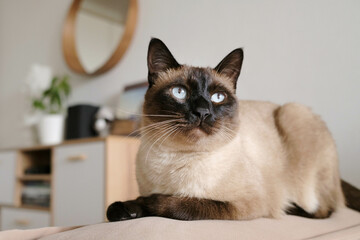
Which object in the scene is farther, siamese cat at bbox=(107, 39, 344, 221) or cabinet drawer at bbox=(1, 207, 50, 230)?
cabinet drawer at bbox=(1, 207, 50, 230)

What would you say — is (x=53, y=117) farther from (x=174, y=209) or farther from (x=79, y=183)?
(x=174, y=209)

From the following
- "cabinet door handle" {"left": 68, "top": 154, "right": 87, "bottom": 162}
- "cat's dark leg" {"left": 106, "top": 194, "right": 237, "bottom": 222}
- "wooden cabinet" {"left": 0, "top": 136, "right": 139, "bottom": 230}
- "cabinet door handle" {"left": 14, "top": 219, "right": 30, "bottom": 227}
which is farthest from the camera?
"cabinet door handle" {"left": 14, "top": 219, "right": 30, "bottom": 227}

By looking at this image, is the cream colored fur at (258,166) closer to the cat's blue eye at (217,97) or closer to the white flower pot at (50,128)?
the cat's blue eye at (217,97)

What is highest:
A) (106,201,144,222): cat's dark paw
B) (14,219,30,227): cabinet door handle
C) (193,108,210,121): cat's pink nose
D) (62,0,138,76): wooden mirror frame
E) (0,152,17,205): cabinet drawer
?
(62,0,138,76): wooden mirror frame

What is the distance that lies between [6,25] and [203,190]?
4.46 metres

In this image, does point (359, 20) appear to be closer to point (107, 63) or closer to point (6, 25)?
point (107, 63)

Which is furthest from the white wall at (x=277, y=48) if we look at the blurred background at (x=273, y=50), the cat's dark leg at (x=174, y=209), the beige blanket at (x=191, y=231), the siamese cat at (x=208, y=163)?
the cat's dark leg at (x=174, y=209)

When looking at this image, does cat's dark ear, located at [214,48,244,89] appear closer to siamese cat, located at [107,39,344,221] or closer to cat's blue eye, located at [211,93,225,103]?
siamese cat, located at [107,39,344,221]

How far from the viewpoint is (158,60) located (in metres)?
1.07

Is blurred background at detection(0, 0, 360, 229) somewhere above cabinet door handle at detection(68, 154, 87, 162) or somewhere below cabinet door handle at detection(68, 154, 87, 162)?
above

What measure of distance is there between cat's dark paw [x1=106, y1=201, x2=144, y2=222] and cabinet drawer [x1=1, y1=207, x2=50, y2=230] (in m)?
2.09

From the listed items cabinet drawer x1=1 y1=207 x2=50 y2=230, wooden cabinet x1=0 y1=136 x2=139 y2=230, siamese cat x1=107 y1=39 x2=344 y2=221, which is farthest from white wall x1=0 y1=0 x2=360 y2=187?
cabinet drawer x1=1 y1=207 x2=50 y2=230

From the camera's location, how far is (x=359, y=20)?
1607 mm

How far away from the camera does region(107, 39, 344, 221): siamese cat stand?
0.92 meters
